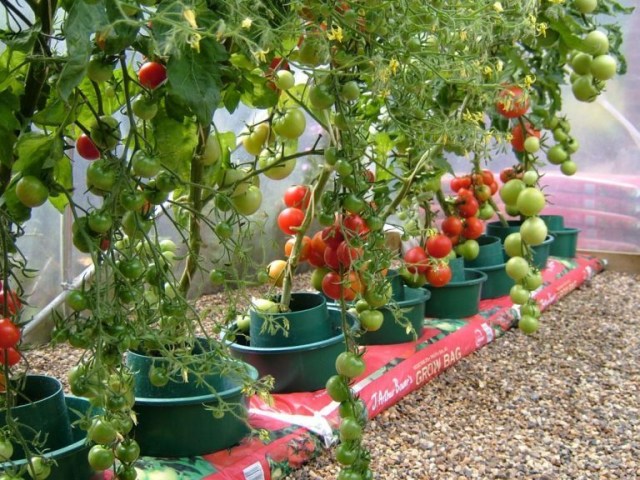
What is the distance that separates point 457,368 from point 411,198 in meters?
0.46

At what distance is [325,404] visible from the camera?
1475 mm

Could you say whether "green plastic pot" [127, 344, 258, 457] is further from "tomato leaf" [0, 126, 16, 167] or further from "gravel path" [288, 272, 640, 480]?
"tomato leaf" [0, 126, 16, 167]

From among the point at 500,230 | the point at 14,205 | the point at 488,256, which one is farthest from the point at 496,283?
the point at 14,205

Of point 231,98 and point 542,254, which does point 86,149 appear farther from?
point 542,254

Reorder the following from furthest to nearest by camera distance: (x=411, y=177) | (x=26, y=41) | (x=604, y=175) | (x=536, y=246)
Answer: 1. (x=604, y=175)
2. (x=536, y=246)
3. (x=411, y=177)
4. (x=26, y=41)

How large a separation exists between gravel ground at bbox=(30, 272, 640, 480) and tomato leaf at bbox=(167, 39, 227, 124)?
33.8 inches

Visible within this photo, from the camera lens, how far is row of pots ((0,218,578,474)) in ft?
3.34

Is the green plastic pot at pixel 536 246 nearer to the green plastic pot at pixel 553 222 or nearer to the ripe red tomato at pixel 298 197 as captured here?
the green plastic pot at pixel 553 222

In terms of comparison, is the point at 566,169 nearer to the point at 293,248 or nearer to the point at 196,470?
the point at 293,248

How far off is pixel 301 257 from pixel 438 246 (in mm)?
540

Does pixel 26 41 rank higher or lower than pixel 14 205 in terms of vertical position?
higher

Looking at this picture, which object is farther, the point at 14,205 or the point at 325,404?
the point at 325,404

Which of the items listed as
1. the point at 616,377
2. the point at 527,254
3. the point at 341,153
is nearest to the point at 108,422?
the point at 341,153


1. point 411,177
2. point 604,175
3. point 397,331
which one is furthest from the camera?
point 604,175
